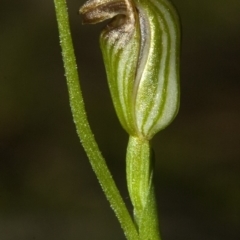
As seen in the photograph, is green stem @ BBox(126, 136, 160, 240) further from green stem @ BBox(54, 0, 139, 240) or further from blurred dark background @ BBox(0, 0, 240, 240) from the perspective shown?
blurred dark background @ BBox(0, 0, 240, 240)

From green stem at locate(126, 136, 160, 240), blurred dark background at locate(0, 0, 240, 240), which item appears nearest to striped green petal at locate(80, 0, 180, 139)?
green stem at locate(126, 136, 160, 240)

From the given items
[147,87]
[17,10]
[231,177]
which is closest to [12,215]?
[231,177]

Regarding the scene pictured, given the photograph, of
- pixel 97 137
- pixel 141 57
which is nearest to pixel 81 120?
pixel 141 57

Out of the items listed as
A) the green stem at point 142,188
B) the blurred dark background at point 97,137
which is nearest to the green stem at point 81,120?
the green stem at point 142,188

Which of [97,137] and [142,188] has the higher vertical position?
[142,188]

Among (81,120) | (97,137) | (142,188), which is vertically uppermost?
(81,120)

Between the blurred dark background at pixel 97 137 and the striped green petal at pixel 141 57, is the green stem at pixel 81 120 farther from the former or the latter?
the blurred dark background at pixel 97 137

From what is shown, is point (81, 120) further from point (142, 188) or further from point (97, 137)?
point (97, 137)
